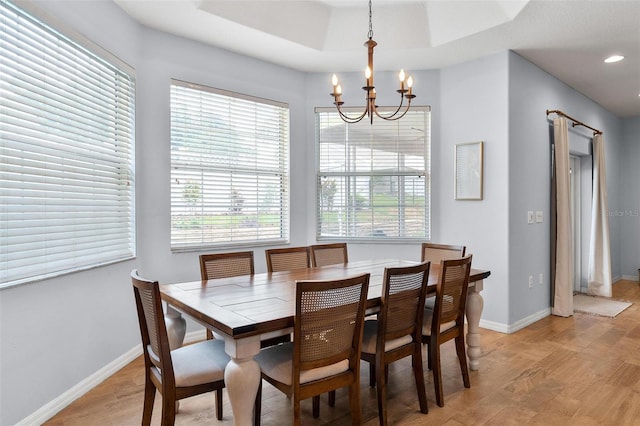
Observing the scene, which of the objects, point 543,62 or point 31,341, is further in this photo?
point 543,62

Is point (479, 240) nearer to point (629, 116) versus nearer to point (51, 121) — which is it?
point (51, 121)

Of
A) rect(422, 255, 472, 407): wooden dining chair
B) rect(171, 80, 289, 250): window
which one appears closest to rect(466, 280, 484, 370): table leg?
rect(422, 255, 472, 407): wooden dining chair

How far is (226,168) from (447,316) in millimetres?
2472

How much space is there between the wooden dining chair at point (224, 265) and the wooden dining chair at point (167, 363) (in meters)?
0.69

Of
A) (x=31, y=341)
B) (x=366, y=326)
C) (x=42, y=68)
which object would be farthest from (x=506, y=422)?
(x=42, y=68)

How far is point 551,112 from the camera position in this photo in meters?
4.28

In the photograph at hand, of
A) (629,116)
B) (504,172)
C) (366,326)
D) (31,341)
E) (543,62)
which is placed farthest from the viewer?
(629,116)

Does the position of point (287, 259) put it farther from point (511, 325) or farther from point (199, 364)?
point (511, 325)

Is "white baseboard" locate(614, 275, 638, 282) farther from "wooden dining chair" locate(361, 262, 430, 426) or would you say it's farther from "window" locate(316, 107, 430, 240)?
"wooden dining chair" locate(361, 262, 430, 426)

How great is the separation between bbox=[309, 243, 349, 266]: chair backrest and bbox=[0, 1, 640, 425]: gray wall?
946mm

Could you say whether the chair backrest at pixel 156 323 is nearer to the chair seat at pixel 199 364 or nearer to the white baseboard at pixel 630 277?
the chair seat at pixel 199 364

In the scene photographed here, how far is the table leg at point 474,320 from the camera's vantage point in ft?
9.21

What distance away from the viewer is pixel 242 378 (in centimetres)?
164

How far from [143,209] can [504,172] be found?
11.0 feet
